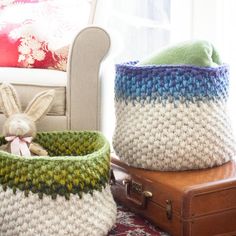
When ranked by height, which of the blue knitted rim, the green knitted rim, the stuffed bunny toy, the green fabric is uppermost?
the green fabric

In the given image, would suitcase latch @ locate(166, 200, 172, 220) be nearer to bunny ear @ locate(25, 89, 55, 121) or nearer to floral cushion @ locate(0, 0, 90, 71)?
bunny ear @ locate(25, 89, 55, 121)

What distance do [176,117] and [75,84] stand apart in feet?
1.34

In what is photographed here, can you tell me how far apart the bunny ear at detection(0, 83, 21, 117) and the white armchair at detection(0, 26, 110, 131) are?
17cm

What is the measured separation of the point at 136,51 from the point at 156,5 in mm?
246

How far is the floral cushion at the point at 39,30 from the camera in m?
1.89

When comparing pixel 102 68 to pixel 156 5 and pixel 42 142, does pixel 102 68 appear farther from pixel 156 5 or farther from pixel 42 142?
pixel 156 5

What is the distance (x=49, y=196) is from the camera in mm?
1207

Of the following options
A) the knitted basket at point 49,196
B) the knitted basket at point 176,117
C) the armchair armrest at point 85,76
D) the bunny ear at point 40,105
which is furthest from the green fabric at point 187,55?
the knitted basket at point 49,196

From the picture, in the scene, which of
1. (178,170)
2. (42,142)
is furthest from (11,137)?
(178,170)

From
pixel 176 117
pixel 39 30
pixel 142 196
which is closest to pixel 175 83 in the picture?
pixel 176 117

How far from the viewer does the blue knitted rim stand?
142 centimetres

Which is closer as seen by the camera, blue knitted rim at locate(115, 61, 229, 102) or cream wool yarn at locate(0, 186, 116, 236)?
cream wool yarn at locate(0, 186, 116, 236)

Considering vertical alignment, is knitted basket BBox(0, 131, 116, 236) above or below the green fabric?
below

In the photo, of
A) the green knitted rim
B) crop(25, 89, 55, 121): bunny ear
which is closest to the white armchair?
crop(25, 89, 55, 121): bunny ear
